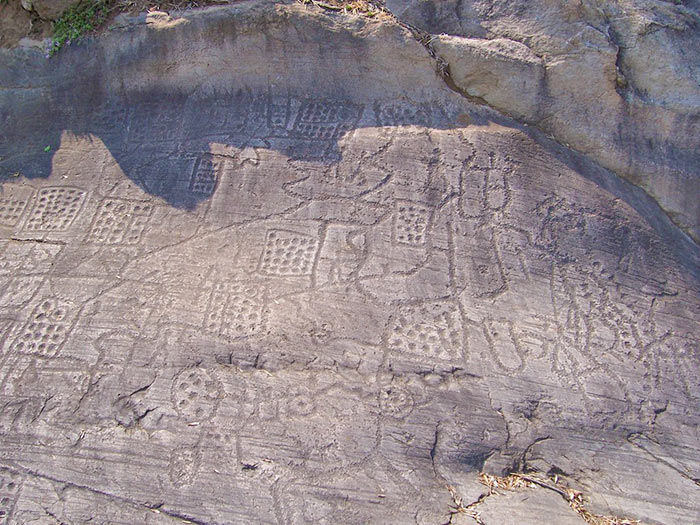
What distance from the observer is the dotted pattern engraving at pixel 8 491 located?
7.63ft

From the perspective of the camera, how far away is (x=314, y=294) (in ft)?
9.39

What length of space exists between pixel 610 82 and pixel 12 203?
3.54 metres

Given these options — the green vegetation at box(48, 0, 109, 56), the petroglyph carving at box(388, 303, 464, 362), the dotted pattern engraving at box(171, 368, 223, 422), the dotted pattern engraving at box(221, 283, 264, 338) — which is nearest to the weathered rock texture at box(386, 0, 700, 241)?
the petroglyph carving at box(388, 303, 464, 362)

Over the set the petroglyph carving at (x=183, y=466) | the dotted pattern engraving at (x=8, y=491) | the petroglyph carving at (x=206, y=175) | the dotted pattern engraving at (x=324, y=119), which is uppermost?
the dotted pattern engraving at (x=324, y=119)

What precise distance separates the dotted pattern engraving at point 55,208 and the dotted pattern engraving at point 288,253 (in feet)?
3.80

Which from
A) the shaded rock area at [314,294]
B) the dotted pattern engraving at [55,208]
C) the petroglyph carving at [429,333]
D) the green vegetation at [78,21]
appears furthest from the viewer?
the green vegetation at [78,21]

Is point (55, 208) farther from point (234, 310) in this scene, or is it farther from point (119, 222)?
point (234, 310)

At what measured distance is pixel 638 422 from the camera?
266 centimetres

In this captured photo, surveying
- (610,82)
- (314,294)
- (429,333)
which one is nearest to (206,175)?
(314,294)

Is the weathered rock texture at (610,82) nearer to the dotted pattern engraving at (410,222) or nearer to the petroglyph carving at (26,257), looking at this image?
the dotted pattern engraving at (410,222)

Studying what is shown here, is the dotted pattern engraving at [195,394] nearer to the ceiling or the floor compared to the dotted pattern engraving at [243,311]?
nearer to the floor

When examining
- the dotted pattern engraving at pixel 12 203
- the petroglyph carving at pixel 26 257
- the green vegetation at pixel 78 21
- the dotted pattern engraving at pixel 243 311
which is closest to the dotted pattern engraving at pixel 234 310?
the dotted pattern engraving at pixel 243 311

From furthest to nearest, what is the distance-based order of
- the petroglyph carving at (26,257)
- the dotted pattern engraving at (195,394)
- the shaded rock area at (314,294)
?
the petroglyph carving at (26,257), the dotted pattern engraving at (195,394), the shaded rock area at (314,294)

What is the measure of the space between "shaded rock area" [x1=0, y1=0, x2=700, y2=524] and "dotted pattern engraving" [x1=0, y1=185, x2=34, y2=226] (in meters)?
0.02
